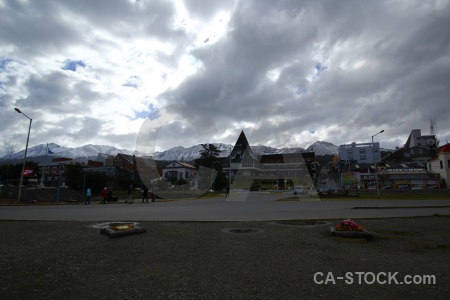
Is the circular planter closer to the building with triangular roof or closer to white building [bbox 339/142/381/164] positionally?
the building with triangular roof

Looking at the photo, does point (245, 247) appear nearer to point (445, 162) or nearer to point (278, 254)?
point (278, 254)

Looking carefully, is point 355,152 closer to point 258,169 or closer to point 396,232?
point 258,169

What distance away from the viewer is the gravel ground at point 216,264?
417 cm

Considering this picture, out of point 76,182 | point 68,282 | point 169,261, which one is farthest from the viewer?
point 76,182

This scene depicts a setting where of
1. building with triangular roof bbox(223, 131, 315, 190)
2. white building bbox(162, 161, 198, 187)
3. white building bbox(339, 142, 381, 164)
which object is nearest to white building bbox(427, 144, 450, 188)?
building with triangular roof bbox(223, 131, 315, 190)

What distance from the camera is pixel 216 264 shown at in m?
5.53

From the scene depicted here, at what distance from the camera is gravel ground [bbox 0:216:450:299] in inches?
164

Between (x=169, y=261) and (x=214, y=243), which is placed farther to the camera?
(x=214, y=243)

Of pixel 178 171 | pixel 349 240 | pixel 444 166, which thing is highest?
pixel 178 171

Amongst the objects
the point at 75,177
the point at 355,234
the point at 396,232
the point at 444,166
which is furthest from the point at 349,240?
the point at 444,166

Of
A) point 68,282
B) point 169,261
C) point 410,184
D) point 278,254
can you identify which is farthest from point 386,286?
point 410,184

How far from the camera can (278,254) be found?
620cm

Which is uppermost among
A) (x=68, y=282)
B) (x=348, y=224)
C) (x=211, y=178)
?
(x=211, y=178)

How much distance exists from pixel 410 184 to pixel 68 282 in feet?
→ 197
